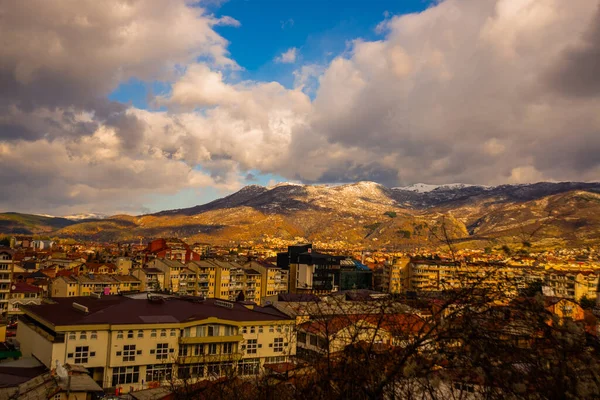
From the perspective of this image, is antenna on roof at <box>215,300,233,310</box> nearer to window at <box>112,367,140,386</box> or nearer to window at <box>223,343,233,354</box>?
window at <box>223,343,233,354</box>

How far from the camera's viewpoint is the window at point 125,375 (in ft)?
80.7

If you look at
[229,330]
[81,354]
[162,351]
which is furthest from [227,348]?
[81,354]

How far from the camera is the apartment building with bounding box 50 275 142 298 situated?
157 ft

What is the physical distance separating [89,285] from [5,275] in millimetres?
8961

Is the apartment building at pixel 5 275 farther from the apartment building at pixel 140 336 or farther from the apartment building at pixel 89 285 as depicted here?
the apartment building at pixel 140 336

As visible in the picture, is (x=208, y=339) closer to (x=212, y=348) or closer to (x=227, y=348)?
(x=212, y=348)

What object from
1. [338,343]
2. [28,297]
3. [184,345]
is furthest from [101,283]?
[338,343]

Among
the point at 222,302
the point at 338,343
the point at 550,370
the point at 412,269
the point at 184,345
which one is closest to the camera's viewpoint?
the point at 550,370

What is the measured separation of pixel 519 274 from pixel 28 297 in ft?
171

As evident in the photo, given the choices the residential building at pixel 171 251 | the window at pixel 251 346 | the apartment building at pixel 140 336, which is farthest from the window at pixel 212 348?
the residential building at pixel 171 251

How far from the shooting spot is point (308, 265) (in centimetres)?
6156

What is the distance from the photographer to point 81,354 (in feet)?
78.2

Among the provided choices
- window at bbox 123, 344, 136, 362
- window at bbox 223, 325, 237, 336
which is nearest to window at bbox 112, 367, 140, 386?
window at bbox 123, 344, 136, 362

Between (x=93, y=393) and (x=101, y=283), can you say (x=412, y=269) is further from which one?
(x=93, y=393)
